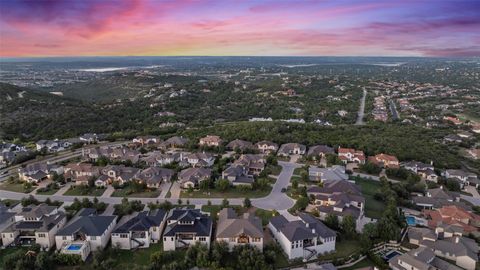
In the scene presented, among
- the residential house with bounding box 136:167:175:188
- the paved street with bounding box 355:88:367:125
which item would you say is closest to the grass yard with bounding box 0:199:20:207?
the residential house with bounding box 136:167:175:188

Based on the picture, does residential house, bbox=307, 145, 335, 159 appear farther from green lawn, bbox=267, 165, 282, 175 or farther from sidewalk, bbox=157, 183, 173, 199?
sidewalk, bbox=157, 183, 173, 199

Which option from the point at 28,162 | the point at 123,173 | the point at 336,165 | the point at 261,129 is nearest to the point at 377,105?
the point at 261,129

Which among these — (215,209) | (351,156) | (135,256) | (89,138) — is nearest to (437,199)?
(351,156)

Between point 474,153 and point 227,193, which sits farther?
point 474,153

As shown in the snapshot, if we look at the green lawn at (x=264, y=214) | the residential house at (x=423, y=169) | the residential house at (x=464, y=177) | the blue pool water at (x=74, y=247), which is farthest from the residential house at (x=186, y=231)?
the residential house at (x=464, y=177)

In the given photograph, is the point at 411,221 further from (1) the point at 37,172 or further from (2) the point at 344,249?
(1) the point at 37,172

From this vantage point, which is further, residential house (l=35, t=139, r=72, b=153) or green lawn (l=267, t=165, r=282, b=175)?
residential house (l=35, t=139, r=72, b=153)

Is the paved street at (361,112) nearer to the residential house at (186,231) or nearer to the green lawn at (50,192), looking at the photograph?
the residential house at (186,231)
